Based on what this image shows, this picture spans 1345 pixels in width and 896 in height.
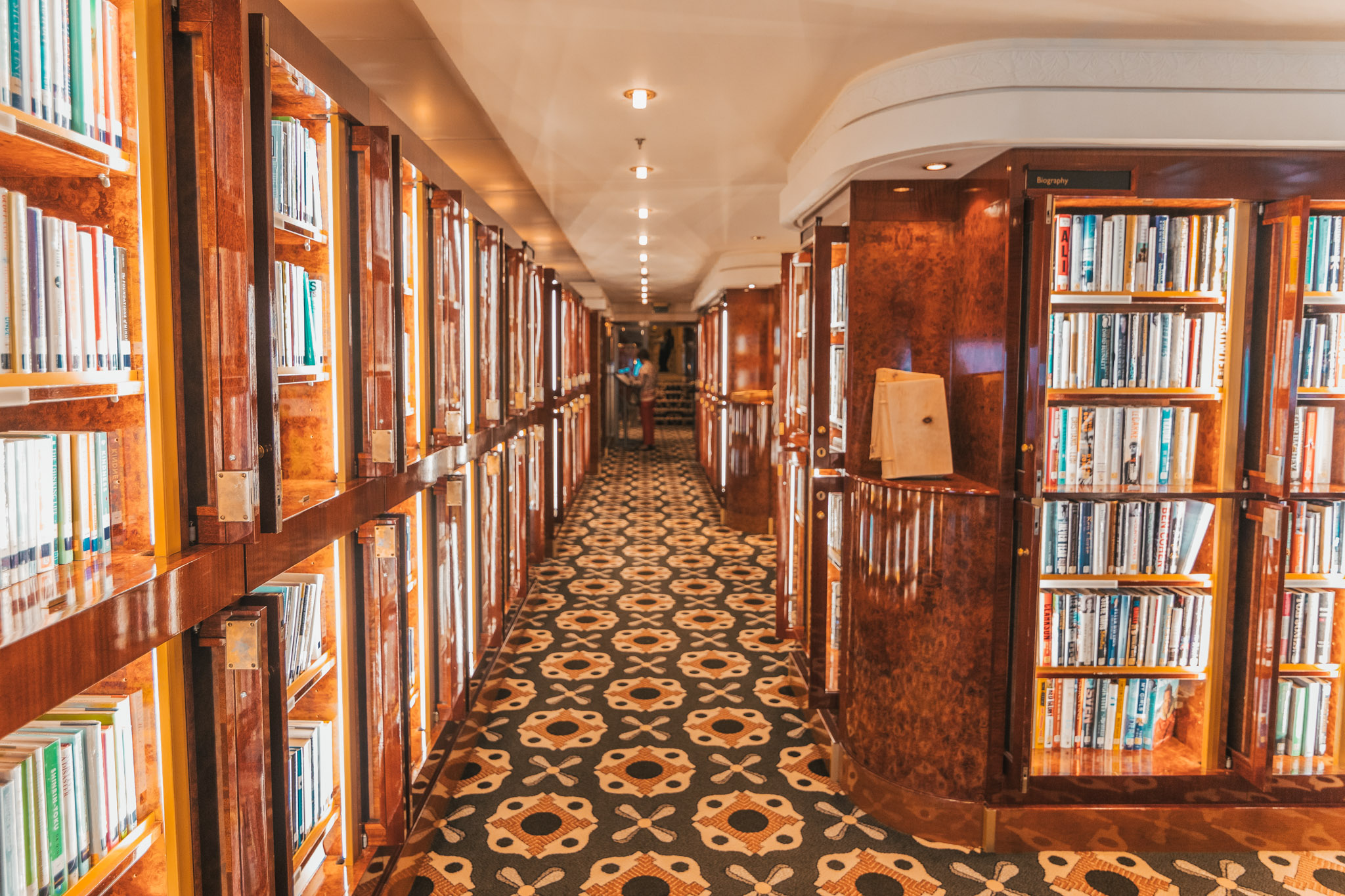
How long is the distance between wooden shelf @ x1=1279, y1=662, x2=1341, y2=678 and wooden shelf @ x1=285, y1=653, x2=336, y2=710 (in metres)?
3.21

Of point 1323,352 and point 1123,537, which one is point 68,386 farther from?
point 1323,352

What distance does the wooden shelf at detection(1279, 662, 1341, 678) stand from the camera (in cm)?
301

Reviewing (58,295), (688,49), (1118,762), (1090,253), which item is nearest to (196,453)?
(58,295)

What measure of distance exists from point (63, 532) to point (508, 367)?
11.4ft

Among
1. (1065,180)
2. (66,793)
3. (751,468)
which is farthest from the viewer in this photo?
(751,468)

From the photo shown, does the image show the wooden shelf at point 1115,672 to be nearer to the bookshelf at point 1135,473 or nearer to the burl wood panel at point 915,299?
the bookshelf at point 1135,473

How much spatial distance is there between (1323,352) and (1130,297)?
2.30ft

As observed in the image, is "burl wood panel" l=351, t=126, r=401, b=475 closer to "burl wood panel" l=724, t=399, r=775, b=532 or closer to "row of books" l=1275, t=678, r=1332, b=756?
"row of books" l=1275, t=678, r=1332, b=756

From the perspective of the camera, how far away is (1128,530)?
3008mm

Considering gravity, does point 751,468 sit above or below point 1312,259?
below

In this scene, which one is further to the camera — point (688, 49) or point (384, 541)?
point (688, 49)

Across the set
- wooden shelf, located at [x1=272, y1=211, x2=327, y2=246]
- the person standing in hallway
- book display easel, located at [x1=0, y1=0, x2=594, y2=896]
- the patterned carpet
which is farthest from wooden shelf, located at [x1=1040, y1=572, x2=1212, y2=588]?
the person standing in hallway

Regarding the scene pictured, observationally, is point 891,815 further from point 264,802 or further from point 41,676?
point 41,676

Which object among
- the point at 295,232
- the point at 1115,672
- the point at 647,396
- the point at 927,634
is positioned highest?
the point at 295,232
